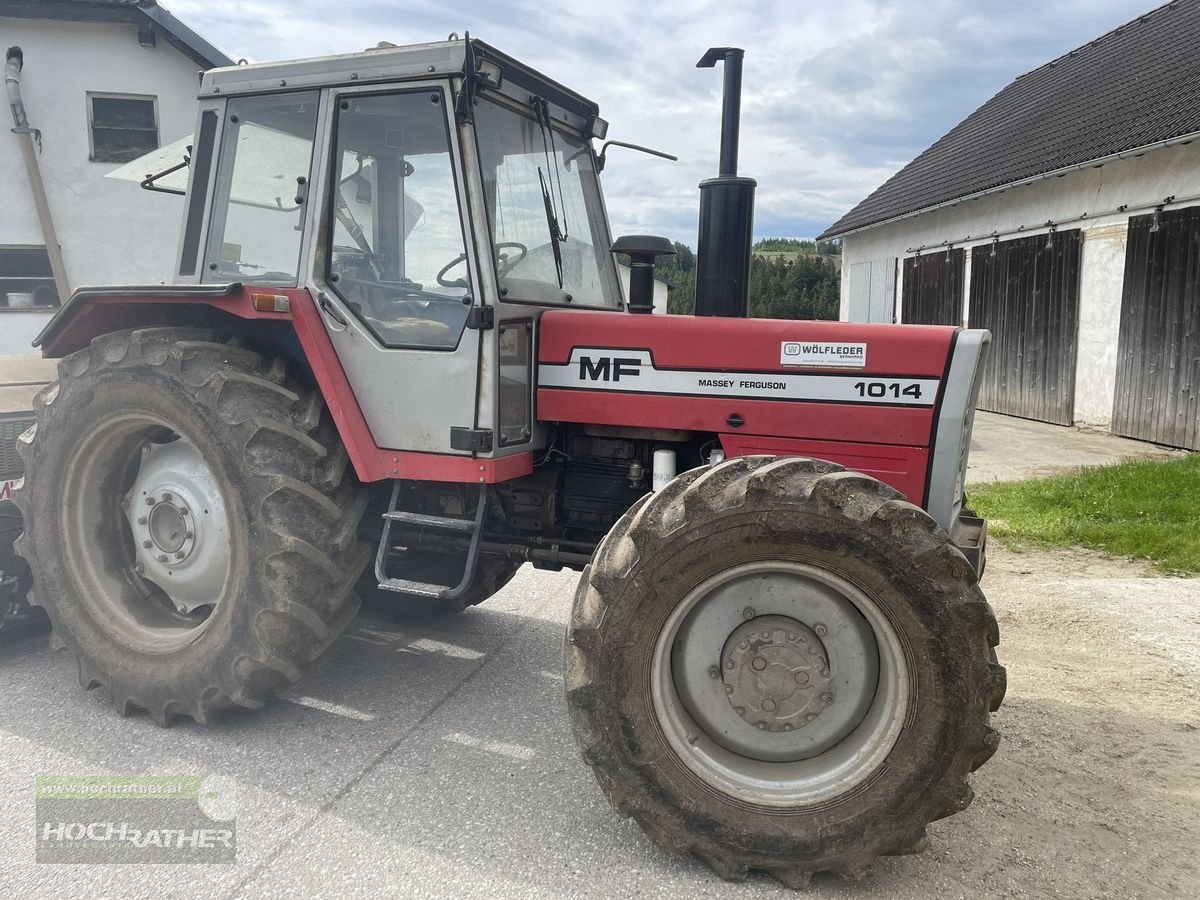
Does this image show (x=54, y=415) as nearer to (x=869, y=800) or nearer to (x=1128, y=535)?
(x=869, y=800)

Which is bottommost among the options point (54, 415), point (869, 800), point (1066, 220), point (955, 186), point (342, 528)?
point (869, 800)

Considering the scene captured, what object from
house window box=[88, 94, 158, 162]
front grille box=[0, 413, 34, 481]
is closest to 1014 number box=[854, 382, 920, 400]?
front grille box=[0, 413, 34, 481]

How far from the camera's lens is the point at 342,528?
335 centimetres

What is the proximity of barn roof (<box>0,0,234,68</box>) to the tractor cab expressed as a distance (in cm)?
856

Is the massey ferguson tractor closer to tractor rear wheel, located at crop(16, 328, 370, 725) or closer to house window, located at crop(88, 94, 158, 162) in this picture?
tractor rear wheel, located at crop(16, 328, 370, 725)

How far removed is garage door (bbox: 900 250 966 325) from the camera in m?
15.0

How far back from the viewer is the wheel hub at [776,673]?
8.62 feet

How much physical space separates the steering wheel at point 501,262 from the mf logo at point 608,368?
44 centimetres

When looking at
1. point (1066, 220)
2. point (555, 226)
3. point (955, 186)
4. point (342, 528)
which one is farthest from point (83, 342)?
point (955, 186)

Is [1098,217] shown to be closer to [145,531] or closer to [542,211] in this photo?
[542,211]

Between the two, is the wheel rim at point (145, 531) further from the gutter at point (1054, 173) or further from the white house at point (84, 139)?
the gutter at point (1054, 173)

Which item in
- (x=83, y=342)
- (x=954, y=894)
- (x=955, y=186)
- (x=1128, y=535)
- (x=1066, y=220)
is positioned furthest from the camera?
(x=955, y=186)

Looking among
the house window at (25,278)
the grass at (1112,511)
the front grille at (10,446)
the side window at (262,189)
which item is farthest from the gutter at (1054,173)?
the house window at (25,278)

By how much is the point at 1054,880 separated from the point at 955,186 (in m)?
14.5
